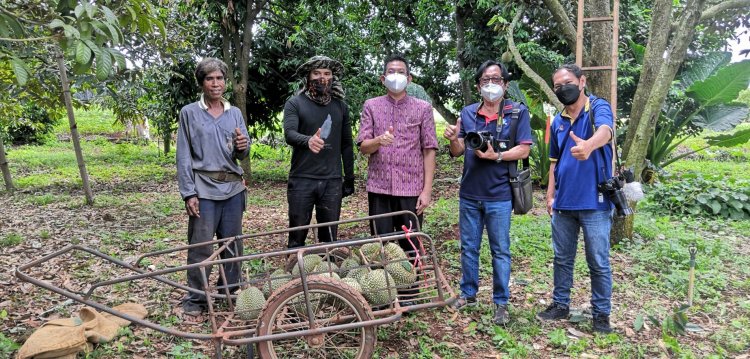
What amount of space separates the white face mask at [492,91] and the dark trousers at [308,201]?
1234mm

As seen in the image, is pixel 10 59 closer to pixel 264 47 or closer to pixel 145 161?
pixel 264 47

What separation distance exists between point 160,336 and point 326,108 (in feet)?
6.23

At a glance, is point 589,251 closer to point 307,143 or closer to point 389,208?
point 389,208

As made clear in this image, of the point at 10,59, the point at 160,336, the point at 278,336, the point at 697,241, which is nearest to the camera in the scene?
the point at 10,59

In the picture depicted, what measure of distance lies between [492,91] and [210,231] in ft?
6.85

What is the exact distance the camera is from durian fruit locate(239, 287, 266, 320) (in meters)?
2.94

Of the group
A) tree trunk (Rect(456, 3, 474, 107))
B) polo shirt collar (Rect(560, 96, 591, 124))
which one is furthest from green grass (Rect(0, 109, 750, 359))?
tree trunk (Rect(456, 3, 474, 107))

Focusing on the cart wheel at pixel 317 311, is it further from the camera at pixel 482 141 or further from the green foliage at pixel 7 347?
the green foliage at pixel 7 347

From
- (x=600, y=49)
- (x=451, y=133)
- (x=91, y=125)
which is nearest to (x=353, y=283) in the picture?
(x=451, y=133)

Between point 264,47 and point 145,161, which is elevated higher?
point 264,47

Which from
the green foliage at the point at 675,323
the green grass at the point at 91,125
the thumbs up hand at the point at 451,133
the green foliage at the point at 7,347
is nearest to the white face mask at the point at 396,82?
the thumbs up hand at the point at 451,133

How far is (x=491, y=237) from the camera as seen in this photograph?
3635 mm

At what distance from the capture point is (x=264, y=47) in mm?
9523

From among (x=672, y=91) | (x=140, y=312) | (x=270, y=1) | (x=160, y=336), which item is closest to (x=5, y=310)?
(x=140, y=312)
